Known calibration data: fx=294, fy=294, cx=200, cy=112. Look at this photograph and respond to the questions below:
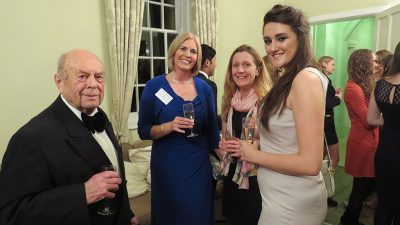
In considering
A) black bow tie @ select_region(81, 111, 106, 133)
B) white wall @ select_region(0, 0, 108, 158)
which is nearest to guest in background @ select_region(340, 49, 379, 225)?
black bow tie @ select_region(81, 111, 106, 133)

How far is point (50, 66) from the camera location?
122 inches

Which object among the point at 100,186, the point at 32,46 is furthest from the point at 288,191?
the point at 32,46

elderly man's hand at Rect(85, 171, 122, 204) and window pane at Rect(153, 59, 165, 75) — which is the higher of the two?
window pane at Rect(153, 59, 165, 75)

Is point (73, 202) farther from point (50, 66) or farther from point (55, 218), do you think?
point (50, 66)

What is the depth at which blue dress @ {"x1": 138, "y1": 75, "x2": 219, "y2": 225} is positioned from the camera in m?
1.93

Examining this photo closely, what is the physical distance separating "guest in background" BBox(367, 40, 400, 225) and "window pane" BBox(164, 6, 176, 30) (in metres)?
3.19

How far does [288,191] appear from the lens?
119 cm

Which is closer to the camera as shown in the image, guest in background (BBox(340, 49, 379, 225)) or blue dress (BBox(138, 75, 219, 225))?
blue dress (BBox(138, 75, 219, 225))

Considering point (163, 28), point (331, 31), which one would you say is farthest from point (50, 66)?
point (331, 31)

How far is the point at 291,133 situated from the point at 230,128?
0.81 metres

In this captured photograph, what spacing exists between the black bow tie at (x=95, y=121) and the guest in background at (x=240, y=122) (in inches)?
24.1

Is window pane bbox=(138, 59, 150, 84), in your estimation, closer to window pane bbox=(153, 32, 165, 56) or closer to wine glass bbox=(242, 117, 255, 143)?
window pane bbox=(153, 32, 165, 56)

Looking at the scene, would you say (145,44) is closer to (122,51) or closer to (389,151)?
(122,51)

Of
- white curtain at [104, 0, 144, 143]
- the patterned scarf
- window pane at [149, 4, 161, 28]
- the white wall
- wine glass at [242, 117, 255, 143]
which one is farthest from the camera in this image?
window pane at [149, 4, 161, 28]
